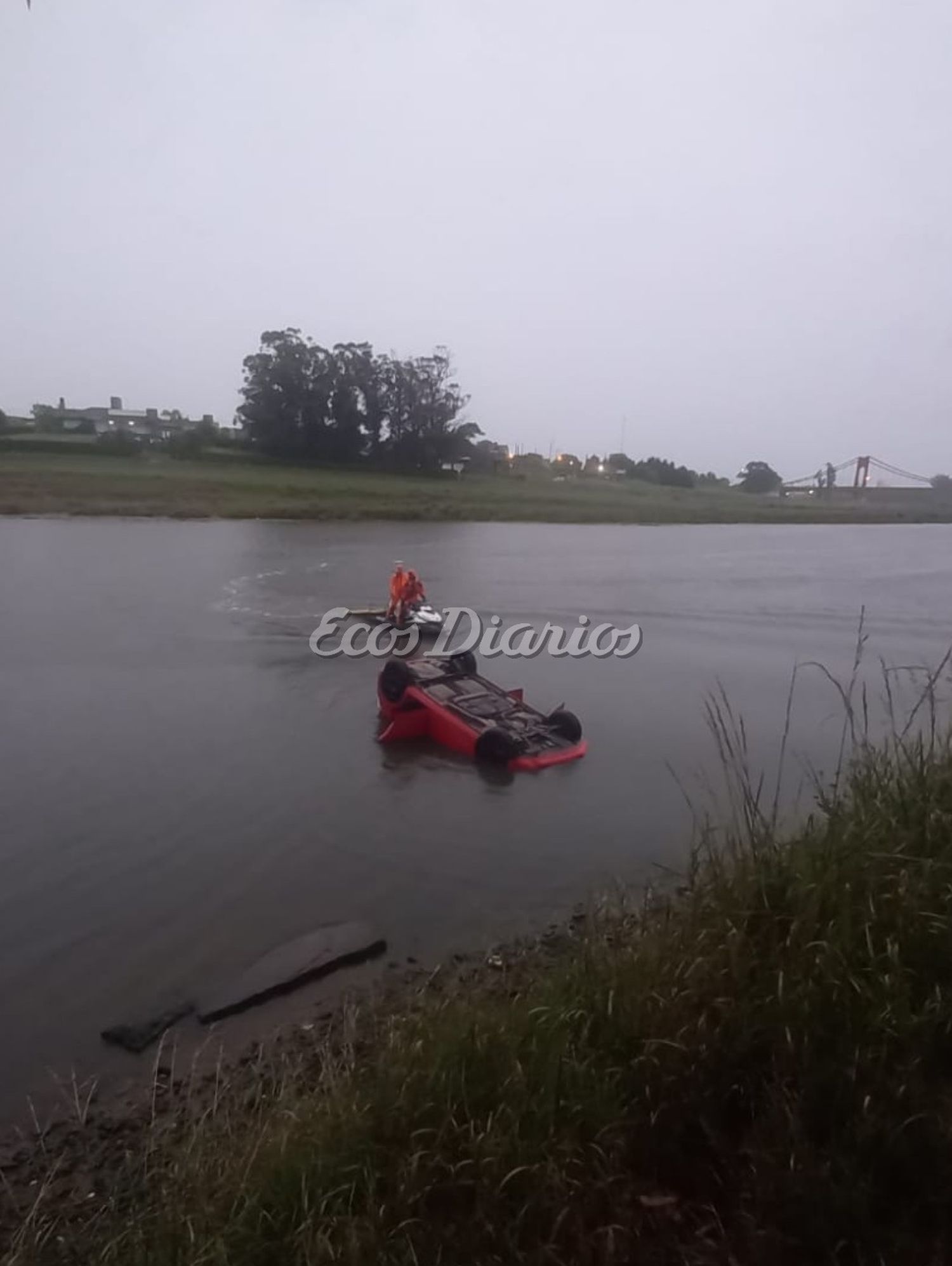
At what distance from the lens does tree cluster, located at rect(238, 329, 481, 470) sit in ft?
224

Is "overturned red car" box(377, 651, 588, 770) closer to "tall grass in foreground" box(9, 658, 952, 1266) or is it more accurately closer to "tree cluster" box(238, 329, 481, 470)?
"tall grass in foreground" box(9, 658, 952, 1266)

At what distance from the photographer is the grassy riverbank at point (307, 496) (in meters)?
49.0

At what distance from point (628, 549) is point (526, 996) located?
133 ft

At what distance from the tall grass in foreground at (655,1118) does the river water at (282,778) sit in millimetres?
3149

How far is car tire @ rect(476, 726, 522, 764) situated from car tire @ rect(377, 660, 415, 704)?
1.71 m

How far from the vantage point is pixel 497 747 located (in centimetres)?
1178

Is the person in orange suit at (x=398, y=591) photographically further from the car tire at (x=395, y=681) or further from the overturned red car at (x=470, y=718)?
the car tire at (x=395, y=681)

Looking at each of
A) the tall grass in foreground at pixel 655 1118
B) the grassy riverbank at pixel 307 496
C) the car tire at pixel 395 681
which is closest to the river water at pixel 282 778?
the car tire at pixel 395 681

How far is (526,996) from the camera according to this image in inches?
181

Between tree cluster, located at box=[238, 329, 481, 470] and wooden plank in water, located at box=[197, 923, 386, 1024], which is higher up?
tree cluster, located at box=[238, 329, 481, 470]

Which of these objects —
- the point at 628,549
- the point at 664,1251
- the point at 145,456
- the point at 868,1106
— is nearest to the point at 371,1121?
the point at 664,1251

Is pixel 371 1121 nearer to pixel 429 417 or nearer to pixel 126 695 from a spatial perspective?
pixel 126 695

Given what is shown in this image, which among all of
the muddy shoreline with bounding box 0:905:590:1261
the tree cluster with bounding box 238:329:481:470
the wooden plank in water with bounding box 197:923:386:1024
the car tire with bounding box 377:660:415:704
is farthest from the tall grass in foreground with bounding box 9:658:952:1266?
the tree cluster with bounding box 238:329:481:470

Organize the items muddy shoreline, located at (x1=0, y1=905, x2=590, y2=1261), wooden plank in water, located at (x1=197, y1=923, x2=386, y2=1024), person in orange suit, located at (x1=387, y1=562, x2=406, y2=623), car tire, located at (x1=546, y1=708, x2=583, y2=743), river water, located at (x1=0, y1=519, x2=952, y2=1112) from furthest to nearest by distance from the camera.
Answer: person in orange suit, located at (x1=387, y1=562, x2=406, y2=623) → car tire, located at (x1=546, y1=708, x2=583, y2=743) → river water, located at (x1=0, y1=519, x2=952, y2=1112) → wooden plank in water, located at (x1=197, y1=923, x2=386, y2=1024) → muddy shoreline, located at (x1=0, y1=905, x2=590, y2=1261)
